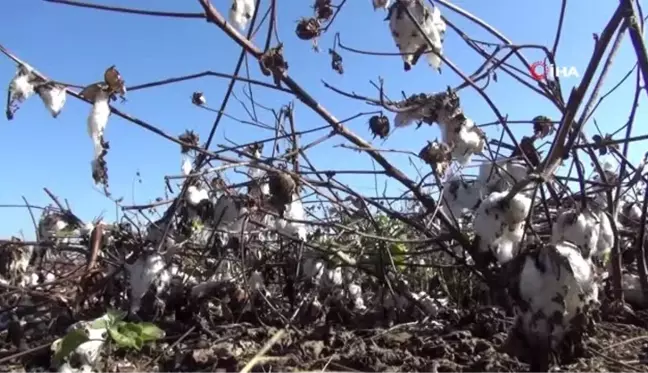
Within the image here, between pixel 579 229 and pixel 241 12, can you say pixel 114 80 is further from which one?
pixel 579 229

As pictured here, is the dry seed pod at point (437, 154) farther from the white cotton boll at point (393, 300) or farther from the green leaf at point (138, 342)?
the green leaf at point (138, 342)

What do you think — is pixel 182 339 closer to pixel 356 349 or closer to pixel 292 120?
pixel 356 349

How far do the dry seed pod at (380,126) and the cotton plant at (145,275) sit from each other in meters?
0.62

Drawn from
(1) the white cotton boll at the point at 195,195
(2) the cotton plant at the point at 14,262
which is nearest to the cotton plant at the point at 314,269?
(1) the white cotton boll at the point at 195,195

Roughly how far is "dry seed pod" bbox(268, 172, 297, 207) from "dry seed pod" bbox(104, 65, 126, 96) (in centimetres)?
36

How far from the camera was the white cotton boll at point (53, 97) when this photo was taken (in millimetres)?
1467

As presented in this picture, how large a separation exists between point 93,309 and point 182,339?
380 millimetres

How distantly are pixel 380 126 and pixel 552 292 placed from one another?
63 centimetres

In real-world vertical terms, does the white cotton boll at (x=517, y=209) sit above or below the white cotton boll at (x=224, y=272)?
above

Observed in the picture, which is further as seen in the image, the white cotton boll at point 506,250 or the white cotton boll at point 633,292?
the white cotton boll at point 633,292

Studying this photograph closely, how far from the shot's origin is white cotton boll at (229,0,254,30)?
1.45 metres

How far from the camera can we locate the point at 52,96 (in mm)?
1467

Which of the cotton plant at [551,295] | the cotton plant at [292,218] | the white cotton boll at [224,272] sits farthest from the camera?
the white cotton boll at [224,272]

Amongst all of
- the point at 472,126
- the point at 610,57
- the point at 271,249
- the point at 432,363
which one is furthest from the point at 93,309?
the point at 610,57
